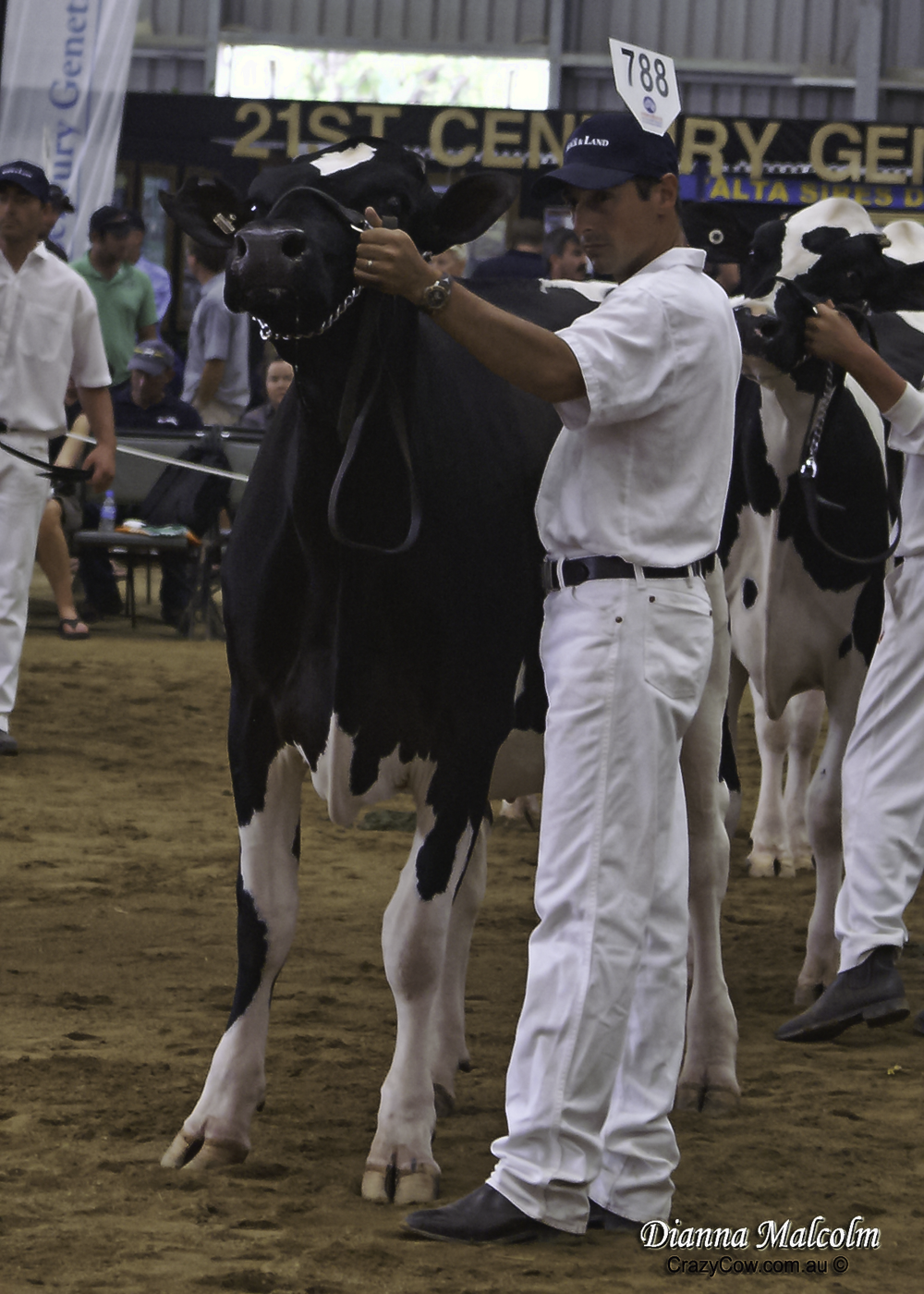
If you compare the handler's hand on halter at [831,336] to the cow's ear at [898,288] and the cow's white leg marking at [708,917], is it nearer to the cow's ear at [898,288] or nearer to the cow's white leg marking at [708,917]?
the cow's white leg marking at [708,917]

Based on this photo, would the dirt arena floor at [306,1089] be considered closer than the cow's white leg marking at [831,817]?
Yes

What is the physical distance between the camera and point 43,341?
916 centimetres

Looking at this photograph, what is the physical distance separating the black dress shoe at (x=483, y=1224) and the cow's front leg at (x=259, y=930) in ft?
2.15

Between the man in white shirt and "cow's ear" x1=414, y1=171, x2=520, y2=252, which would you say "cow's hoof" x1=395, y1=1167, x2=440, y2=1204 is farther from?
"cow's ear" x1=414, y1=171, x2=520, y2=252

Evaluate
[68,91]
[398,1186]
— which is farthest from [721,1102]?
[68,91]

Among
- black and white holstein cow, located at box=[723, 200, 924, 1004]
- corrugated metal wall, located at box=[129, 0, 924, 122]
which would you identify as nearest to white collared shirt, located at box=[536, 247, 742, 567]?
black and white holstein cow, located at box=[723, 200, 924, 1004]

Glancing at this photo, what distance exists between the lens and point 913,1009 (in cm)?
564

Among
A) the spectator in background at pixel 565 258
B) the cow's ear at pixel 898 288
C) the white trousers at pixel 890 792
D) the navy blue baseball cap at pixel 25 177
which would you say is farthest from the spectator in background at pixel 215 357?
the white trousers at pixel 890 792

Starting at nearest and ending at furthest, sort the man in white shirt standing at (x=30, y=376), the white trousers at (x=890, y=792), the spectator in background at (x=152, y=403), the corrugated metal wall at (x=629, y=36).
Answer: the white trousers at (x=890, y=792)
the man in white shirt standing at (x=30, y=376)
the spectator in background at (x=152, y=403)
the corrugated metal wall at (x=629, y=36)

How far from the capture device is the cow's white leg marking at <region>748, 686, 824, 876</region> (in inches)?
297

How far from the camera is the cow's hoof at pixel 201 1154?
4.03 meters

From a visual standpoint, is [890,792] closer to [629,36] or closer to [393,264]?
[393,264]

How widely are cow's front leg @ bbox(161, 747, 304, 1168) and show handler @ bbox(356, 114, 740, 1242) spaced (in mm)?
664

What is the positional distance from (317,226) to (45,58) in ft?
48.1
